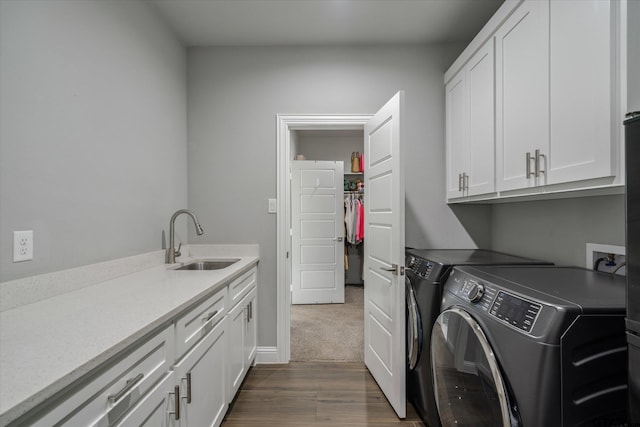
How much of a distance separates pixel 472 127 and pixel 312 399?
6.83 ft

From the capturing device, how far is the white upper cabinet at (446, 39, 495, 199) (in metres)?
1.77

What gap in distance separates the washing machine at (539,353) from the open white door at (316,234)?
293cm

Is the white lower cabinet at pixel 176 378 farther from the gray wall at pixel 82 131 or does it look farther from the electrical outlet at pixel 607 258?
the electrical outlet at pixel 607 258

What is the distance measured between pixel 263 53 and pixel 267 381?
2.58m

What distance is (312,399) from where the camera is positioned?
1.99 meters

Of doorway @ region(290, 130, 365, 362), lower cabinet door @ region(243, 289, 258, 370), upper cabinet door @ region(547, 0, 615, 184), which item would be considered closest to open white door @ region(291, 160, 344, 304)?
doorway @ region(290, 130, 365, 362)

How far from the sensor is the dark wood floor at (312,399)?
1.79 metres

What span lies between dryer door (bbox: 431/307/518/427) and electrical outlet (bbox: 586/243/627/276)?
2.52 ft

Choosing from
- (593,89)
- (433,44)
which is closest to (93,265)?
(593,89)

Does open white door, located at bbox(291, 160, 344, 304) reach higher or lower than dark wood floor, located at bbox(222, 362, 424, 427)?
higher

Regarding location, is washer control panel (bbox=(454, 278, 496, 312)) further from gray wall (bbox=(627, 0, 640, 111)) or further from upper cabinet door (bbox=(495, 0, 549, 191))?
gray wall (bbox=(627, 0, 640, 111))

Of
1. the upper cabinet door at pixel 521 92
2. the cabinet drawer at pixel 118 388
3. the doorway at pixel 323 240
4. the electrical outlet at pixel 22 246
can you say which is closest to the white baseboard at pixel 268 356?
the doorway at pixel 323 240

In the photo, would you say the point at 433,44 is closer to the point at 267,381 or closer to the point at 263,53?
the point at 263,53

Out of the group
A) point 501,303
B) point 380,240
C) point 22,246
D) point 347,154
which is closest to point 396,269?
point 380,240
